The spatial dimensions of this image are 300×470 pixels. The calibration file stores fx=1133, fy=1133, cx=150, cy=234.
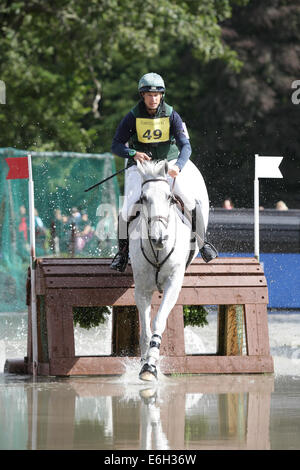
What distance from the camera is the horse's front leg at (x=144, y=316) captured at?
9797 mm

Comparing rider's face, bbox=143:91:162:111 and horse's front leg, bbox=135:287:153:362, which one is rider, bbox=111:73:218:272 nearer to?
rider's face, bbox=143:91:162:111

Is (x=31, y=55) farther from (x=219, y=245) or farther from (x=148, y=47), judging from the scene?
(x=219, y=245)

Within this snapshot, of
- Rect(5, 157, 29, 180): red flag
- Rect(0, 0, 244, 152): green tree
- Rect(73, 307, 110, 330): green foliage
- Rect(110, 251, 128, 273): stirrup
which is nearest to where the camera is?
Rect(110, 251, 128, 273): stirrup

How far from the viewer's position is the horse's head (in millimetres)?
9289

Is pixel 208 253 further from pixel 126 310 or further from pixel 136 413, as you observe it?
pixel 136 413

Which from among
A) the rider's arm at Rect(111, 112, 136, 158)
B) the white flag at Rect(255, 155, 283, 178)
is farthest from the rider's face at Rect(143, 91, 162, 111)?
the white flag at Rect(255, 155, 283, 178)

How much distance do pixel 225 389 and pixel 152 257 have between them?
1303mm

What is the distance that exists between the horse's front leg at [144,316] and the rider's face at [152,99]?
166 centimetres

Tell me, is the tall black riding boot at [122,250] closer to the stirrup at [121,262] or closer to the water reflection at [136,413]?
the stirrup at [121,262]

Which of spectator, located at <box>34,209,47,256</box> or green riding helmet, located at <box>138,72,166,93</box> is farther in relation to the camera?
spectator, located at <box>34,209,47,256</box>

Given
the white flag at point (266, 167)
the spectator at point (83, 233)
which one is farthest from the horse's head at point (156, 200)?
the spectator at point (83, 233)

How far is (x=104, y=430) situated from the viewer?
7.15m

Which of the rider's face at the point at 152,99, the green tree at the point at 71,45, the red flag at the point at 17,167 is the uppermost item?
the green tree at the point at 71,45

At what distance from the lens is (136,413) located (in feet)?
26.0
